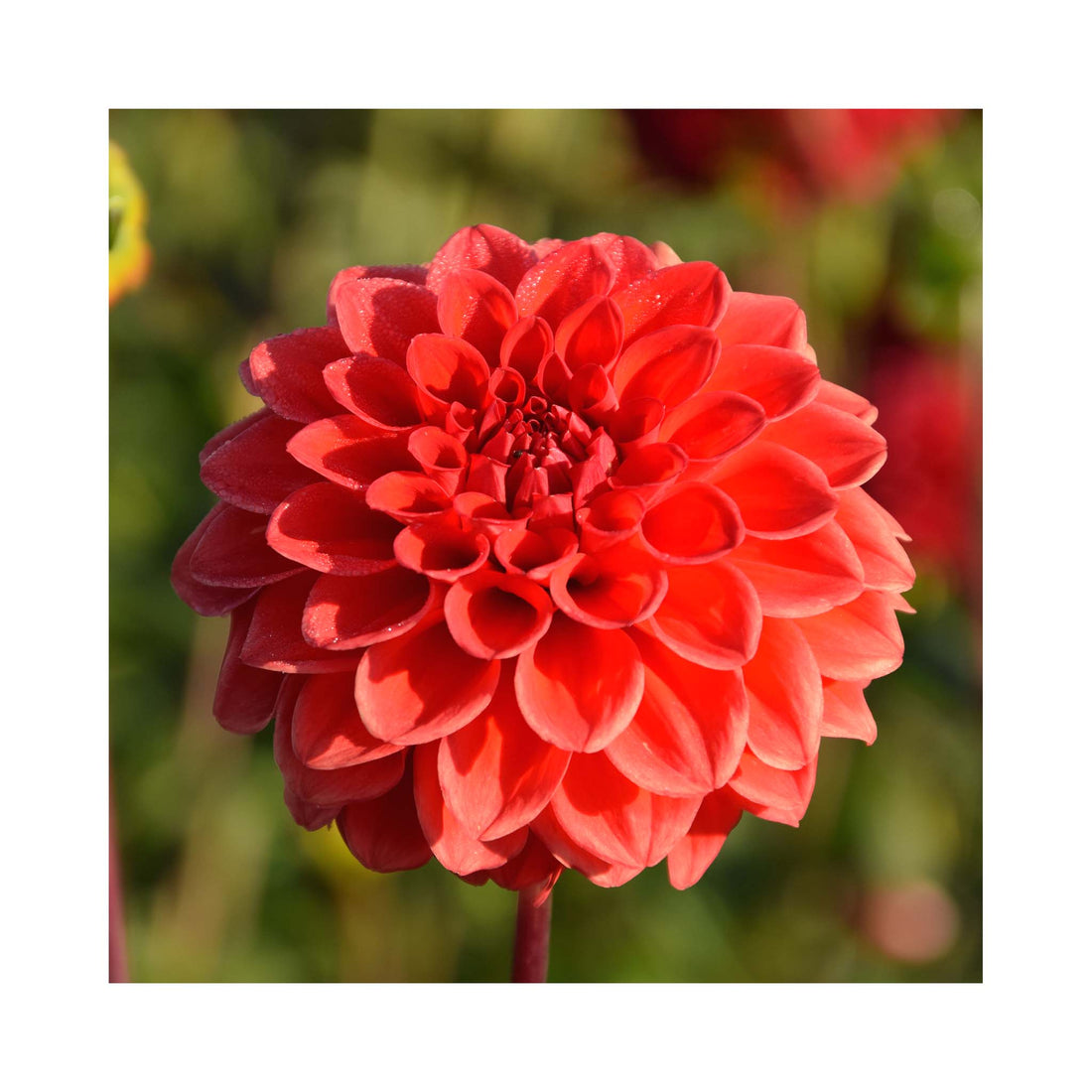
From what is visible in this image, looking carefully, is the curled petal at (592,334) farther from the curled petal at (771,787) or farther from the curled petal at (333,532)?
the curled petal at (771,787)

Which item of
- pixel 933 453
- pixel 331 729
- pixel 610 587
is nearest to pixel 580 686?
pixel 610 587

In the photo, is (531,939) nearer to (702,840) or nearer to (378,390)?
(702,840)

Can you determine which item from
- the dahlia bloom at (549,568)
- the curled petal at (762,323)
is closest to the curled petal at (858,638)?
the dahlia bloom at (549,568)

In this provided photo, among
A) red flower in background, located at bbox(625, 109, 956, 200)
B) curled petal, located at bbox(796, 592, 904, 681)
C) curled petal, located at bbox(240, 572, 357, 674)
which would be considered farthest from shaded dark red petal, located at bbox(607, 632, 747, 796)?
red flower in background, located at bbox(625, 109, 956, 200)

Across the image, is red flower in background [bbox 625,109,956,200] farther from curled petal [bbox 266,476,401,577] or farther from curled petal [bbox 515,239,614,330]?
curled petal [bbox 266,476,401,577]
